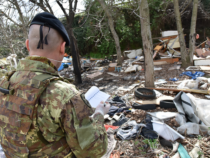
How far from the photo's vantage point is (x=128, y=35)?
1323cm

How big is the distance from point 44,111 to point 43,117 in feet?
0.12

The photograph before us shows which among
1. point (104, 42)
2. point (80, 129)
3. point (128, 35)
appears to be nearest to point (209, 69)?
point (80, 129)

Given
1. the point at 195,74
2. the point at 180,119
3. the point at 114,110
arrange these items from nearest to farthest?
the point at 180,119
the point at 114,110
the point at 195,74

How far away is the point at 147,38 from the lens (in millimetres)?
4387

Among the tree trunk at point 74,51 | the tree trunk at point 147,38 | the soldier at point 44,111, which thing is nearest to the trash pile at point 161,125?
the tree trunk at point 147,38

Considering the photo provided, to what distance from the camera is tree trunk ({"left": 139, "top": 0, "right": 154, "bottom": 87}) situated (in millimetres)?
4177

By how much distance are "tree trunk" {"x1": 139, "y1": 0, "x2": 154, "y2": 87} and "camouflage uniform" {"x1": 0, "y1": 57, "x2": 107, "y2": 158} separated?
3.57m

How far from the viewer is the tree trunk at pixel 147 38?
4177 millimetres

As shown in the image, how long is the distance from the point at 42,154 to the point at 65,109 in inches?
14.3

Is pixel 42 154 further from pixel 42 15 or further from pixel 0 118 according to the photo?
pixel 42 15

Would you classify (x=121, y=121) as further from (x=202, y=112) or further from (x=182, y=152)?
(x=202, y=112)

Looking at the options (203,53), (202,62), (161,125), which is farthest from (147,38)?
(203,53)

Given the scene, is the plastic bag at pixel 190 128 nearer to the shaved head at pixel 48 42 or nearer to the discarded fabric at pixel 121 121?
the discarded fabric at pixel 121 121

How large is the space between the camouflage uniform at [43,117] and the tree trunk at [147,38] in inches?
140
